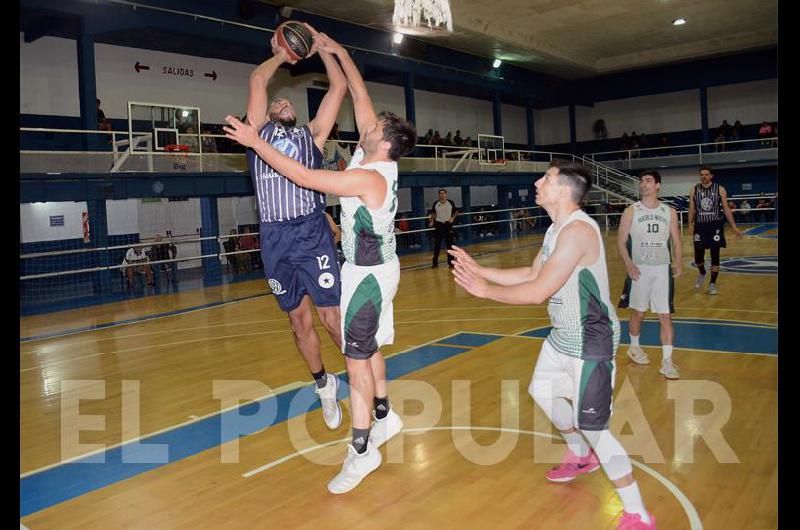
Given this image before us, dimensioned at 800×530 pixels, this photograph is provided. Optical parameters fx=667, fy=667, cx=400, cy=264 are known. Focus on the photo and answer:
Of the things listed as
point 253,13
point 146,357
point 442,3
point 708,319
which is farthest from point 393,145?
point 253,13

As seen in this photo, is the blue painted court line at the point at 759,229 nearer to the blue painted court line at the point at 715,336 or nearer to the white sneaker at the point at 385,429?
the blue painted court line at the point at 715,336

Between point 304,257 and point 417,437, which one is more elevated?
point 304,257

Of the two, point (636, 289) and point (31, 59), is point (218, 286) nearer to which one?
point (31, 59)

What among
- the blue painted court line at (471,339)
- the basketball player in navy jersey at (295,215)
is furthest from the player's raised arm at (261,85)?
the blue painted court line at (471,339)

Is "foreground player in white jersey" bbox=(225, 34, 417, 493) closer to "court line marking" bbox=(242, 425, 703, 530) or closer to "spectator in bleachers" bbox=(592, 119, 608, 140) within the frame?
"court line marking" bbox=(242, 425, 703, 530)

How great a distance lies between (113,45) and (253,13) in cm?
420

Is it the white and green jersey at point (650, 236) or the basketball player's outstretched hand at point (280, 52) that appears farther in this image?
the white and green jersey at point (650, 236)

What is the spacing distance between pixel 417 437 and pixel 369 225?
1613 millimetres

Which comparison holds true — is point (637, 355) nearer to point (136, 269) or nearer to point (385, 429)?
point (385, 429)

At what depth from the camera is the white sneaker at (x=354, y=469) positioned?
3668mm

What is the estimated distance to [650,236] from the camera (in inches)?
236

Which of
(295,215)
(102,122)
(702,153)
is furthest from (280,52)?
(702,153)

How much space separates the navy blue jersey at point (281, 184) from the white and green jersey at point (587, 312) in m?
1.91

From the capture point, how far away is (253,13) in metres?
16.9
